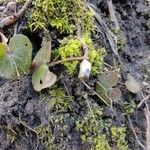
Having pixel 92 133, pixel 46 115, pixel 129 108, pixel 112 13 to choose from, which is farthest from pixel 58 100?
pixel 112 13

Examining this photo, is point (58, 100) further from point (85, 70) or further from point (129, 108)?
point (129, 108)

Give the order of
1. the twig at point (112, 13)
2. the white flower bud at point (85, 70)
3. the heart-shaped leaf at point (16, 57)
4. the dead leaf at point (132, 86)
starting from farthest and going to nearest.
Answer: the twig at point (112, 13), the dead leaf at point (132, 86), the heart-shaped leaf at point (16, 57), the white flower bud at point (85, 70)

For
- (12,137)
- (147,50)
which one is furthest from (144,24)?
(12,137)

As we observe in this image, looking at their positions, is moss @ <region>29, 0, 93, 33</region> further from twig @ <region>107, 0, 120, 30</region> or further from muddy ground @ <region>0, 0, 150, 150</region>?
twig @ <region>107, 0, 120, 30</region>

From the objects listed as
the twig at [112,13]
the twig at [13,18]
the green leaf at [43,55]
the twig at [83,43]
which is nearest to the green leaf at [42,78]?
the green leaf at [43,55]

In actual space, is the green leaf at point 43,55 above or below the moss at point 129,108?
above

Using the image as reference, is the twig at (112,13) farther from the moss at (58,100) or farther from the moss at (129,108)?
the moss at (58,100)

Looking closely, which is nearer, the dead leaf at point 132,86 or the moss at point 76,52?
Result: the moss at point 76,52
